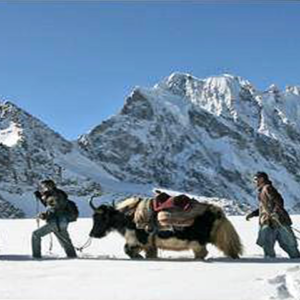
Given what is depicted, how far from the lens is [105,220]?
11516 mm

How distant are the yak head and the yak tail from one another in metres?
1.59

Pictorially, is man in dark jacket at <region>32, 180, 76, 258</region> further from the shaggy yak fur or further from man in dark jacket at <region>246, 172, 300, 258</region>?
man in dark jacket at <region>246, 172, 300, 258</region>

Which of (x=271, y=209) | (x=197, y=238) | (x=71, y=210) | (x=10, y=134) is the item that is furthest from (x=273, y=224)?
(x=10, y=134)

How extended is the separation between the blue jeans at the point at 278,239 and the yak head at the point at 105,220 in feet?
6.88

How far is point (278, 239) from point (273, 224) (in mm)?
221

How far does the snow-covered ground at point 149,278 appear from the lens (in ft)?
24.5

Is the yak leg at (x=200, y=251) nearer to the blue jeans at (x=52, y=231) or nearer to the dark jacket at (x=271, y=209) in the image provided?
the dark jacket at (x=271, y=209)

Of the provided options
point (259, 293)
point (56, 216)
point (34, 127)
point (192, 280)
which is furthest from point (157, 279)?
point (34, 127)

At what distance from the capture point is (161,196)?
1105cm

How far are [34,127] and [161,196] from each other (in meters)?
177

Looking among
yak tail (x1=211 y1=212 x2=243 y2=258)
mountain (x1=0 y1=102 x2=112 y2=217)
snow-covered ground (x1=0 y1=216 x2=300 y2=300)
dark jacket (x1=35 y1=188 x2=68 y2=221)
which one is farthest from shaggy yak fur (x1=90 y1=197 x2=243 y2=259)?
mountain (x1=0 y1=102 x2=112 y2=217)

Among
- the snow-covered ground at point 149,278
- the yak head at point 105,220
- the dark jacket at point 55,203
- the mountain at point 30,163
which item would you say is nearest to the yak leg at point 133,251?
the snow-covered ground at point 149,278

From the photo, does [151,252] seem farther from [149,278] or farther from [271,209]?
[149,278]

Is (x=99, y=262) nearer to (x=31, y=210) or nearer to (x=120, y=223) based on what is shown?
(x=120, y=223)
